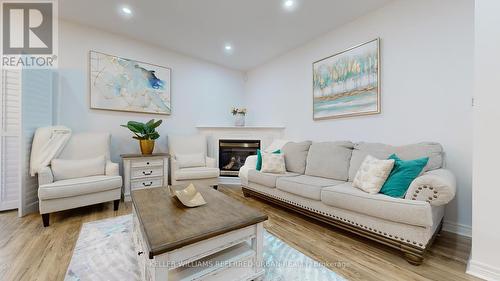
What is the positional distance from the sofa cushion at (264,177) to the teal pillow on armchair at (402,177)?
1201mm

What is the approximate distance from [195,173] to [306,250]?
82.1 inches

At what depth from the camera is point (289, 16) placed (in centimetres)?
276

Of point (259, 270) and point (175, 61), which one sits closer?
point (259, 270)

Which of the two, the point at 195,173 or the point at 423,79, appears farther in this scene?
the point at 195,173

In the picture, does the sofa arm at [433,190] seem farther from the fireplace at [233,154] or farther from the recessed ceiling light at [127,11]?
the recessed ceiling light at [127,11]

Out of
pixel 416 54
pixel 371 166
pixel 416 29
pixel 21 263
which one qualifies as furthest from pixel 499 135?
pixel 21 263

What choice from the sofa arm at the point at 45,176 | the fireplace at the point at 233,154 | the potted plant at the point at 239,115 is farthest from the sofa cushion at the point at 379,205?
the sofa arm at the point at 45,176

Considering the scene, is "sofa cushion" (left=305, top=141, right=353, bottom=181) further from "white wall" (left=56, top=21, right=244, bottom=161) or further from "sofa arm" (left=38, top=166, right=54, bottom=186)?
"sofa arm" (left=38, top=166, right=54, bottom=186)

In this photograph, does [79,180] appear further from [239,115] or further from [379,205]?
[379,205]

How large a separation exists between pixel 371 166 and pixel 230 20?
2.66 m

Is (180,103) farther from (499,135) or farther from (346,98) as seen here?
(499,135)

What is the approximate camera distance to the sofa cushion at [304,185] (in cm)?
216

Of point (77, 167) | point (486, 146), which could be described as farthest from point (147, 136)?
point (486, 146)

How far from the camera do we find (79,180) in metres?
2.35
